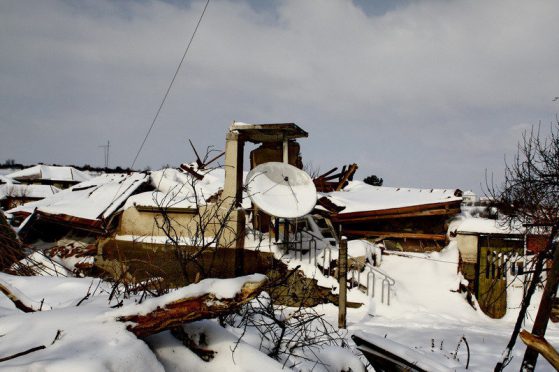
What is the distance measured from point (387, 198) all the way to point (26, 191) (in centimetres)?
3539

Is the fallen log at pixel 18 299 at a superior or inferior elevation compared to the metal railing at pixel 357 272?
superior

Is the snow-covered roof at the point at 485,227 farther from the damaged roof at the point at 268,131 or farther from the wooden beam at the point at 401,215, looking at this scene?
the damaged roof at the point at 268,131

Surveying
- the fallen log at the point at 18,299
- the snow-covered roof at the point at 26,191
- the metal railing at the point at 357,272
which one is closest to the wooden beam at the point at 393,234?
the metal railing at the point at 357,272

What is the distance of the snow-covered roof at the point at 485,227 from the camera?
40.1ft

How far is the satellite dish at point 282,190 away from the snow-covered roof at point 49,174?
38422 mm

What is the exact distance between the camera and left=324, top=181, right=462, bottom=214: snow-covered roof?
14.1 m

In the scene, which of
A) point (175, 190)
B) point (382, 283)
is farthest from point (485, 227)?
point (175, 190)

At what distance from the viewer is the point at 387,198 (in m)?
15.8

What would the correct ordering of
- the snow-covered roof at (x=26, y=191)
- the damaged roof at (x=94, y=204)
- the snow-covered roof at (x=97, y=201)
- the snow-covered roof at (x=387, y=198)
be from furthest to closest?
1. the snow-covered roof at (x=26, y=191)
2. the snow-covered roof at (x=387, y=198)
3. the snow-covered roof at (x=97, y=201)
4. the damaged roof at (x=94, y=204)

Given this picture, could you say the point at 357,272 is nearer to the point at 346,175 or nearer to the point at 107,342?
the point at 346,175

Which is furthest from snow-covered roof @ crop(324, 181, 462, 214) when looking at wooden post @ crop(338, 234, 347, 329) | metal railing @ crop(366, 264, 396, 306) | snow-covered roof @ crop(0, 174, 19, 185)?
snow-covered roof @ crop(0, 174, 19, 185)

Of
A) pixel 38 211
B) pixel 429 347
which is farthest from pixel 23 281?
pixel 38 211

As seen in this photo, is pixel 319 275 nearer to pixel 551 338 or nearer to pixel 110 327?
pixel 551 338

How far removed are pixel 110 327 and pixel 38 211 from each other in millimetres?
13300
